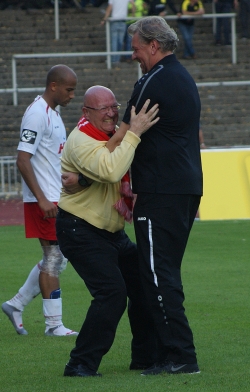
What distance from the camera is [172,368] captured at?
5426 mm

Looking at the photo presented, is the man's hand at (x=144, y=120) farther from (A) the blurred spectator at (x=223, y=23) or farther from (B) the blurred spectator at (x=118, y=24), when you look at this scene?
(A) the blurred spectator at (x=223, y=23)

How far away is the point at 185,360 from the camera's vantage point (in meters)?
5.38

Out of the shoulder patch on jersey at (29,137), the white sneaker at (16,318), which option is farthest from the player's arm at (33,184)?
the white sneaker at (16,318)

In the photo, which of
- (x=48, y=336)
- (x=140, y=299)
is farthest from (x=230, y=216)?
(x=140, y=299)

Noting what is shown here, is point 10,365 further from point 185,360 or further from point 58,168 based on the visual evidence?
point 58,168

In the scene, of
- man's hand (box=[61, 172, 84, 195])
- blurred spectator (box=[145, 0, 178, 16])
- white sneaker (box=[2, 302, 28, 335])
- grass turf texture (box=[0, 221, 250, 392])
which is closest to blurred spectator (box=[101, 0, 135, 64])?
blurred spectator (box=[145, 0, 178, 16])

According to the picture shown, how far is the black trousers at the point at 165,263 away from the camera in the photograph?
533 centimetres

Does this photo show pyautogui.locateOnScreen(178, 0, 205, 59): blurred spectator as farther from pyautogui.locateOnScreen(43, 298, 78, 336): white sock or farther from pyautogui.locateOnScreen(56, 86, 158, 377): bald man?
pyautogui.locateOnScreen(56, 86, 158, 377): bald man

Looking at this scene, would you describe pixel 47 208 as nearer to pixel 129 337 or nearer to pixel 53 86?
pixel 53 86

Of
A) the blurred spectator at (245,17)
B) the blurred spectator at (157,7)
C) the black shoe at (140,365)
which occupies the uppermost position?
the blurred spectator at (157,7)

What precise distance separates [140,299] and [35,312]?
2622 millimetres

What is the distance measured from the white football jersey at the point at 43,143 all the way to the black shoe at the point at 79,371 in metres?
1.97

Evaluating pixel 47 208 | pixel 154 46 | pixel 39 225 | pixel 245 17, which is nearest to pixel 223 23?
pixel 245 17

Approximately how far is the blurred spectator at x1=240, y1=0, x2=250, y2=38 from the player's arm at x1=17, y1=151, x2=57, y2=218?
21229mm
